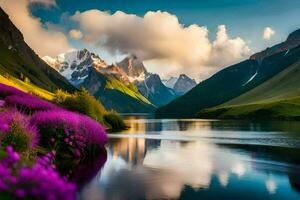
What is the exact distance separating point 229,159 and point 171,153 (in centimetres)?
785

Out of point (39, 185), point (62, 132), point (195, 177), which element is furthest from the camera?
point (62, 132)

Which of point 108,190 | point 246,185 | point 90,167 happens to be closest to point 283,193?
point 246,185

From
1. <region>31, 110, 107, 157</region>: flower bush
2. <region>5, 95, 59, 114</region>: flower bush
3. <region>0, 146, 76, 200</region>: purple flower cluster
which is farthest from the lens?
<region>5, 95, 59, 114</region>: flower bush

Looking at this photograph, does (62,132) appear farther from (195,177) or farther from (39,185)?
(39,185)

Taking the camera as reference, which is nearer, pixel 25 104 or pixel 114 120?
pixel 25 104

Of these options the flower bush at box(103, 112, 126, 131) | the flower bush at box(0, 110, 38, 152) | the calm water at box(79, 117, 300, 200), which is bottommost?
the calm water at box(79, 117, 300, 200)

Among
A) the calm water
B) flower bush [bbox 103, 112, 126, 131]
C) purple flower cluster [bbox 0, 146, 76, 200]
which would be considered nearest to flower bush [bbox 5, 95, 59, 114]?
the calm water

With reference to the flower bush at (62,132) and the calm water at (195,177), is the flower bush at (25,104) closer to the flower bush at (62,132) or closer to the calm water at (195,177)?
the flower bush at (62,132)

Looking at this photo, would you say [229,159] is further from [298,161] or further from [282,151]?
[282,151]

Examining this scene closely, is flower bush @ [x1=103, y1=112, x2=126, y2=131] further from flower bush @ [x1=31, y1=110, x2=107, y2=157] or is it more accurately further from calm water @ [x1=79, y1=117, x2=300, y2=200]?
flower bush @ [x1=31, y1=110, x2=107, y2=157]

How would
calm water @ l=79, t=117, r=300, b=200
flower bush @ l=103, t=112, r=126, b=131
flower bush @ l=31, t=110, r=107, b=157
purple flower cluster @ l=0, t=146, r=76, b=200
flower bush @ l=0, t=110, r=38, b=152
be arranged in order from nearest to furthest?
purple flower cluster @ l=0, t=146, r=76, b=200, calm water @ l=79, t=117, r=300, b=200, flower bush @ l=0, t=110, r=38, b=152, flower bush @ l=31, t=110, r=107, b=157, flower bush @ l=103, t=112, r=126, b=131

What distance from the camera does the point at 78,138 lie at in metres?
36.1

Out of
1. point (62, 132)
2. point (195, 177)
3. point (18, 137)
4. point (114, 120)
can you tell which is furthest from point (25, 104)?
point (114, 120)

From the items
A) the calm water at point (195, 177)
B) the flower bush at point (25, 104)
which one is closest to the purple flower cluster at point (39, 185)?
the calm water at point (195, 177)
